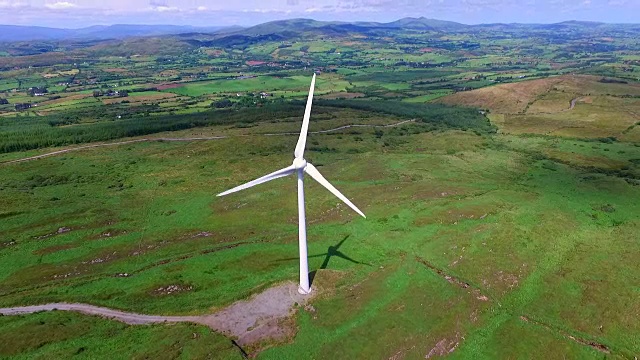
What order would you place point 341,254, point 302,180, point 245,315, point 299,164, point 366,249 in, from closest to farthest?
1. point 299,164
2. point 302,180
3. point 245,315
4. point 341,254
5. point 366,249

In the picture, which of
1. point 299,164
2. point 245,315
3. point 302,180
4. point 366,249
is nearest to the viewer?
point 299,164

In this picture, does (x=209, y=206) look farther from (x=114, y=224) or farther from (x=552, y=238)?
(x=552, y=238)

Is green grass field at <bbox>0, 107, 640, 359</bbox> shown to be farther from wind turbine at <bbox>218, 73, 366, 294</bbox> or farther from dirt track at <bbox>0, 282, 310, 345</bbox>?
wind turbine at <bbox>218, 73, 366, 294</bbox>

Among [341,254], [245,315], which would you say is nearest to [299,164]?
[245,315]

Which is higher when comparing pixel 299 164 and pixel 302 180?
pixel 299 164

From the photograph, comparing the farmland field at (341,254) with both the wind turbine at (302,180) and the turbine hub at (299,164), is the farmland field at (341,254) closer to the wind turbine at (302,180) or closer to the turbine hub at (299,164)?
the wind turbine at (302,180)

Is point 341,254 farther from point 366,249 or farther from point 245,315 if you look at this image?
point 245,315

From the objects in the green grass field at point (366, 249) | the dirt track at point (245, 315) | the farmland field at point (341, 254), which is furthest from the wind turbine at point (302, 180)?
the green grass field at point (366, 249)

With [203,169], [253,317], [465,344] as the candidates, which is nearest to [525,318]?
[465,344]
